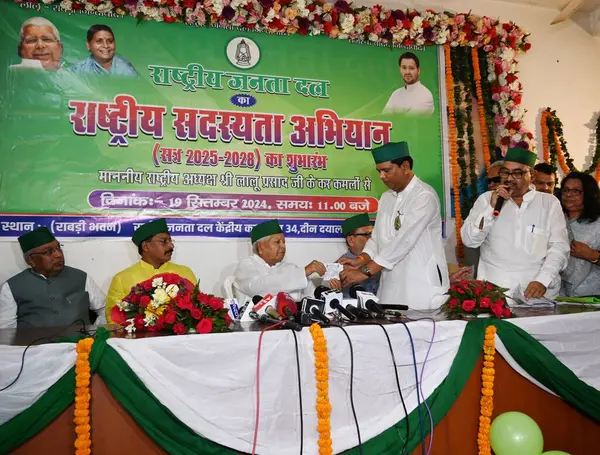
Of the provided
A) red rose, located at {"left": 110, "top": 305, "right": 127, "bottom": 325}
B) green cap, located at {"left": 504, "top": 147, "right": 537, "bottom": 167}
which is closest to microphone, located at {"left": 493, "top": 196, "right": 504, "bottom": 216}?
green cap, located at {"left": 504, "top": 147, "right": 537, "bottom": 167}

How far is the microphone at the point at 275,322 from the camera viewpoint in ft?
7.46

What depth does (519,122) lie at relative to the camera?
512 centimetres

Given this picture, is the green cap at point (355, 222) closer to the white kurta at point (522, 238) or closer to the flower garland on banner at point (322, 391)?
the white kurta at point (522, 238)

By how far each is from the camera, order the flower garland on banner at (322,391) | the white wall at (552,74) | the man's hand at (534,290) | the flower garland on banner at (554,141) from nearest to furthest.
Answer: the flower garland on banner at (322,391) < the man's hand at (534,290) < the white wall at (552,74) < the flower garland on banner at (554,141)

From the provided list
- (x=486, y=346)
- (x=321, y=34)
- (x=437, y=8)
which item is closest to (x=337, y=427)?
(x=486, y=346)

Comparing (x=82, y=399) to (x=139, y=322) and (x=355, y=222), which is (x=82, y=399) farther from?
(x=355, y=222)

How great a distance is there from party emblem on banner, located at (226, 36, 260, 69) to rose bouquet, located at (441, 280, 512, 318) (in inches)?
104

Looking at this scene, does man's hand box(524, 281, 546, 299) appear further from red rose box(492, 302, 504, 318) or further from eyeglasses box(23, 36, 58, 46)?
eyeglasses box(23, 36, 58, 46)

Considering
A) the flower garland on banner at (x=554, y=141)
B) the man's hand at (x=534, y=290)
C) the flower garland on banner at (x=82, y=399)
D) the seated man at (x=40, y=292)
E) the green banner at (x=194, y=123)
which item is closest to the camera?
the flower garland on banner at (x=82, y=399)

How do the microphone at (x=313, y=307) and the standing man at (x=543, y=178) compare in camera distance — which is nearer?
the microphone at (x=313, y=307)

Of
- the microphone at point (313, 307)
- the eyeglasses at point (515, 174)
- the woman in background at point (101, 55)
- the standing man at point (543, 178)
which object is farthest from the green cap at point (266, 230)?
the standing man at point (543, 178)

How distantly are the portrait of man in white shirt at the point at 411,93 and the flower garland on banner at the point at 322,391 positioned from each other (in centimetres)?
312

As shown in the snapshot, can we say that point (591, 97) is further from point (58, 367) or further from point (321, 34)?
point (58, 367)

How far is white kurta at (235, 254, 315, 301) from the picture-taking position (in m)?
3.38
